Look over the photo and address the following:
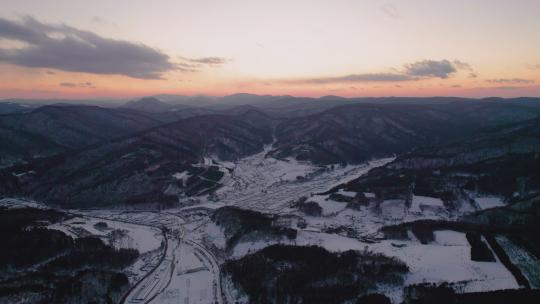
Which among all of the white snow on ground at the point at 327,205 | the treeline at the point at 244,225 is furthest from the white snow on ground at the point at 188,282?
the white snow on ground at the point at 327,205

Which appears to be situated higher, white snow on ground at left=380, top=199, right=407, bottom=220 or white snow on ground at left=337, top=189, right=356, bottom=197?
white snow on ground at left=337, top=189, right=356, bottom=197

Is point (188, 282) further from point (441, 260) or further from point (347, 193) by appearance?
point (347, 193)

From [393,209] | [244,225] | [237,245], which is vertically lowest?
[237,245]

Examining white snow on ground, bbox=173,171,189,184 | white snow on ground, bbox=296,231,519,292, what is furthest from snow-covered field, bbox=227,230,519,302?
white snow on ground, bbox=173,171,189,184

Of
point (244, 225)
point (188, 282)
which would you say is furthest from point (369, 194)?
point (188, 282)

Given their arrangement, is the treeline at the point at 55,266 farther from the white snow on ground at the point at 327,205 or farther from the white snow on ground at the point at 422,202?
the white snow on ground at the point at 422,202

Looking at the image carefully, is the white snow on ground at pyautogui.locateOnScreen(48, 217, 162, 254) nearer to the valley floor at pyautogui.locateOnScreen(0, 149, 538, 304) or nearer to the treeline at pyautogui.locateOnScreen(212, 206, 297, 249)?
the valley floor at pyautogui.locateOnScreen(0, 149, 538, 304)
